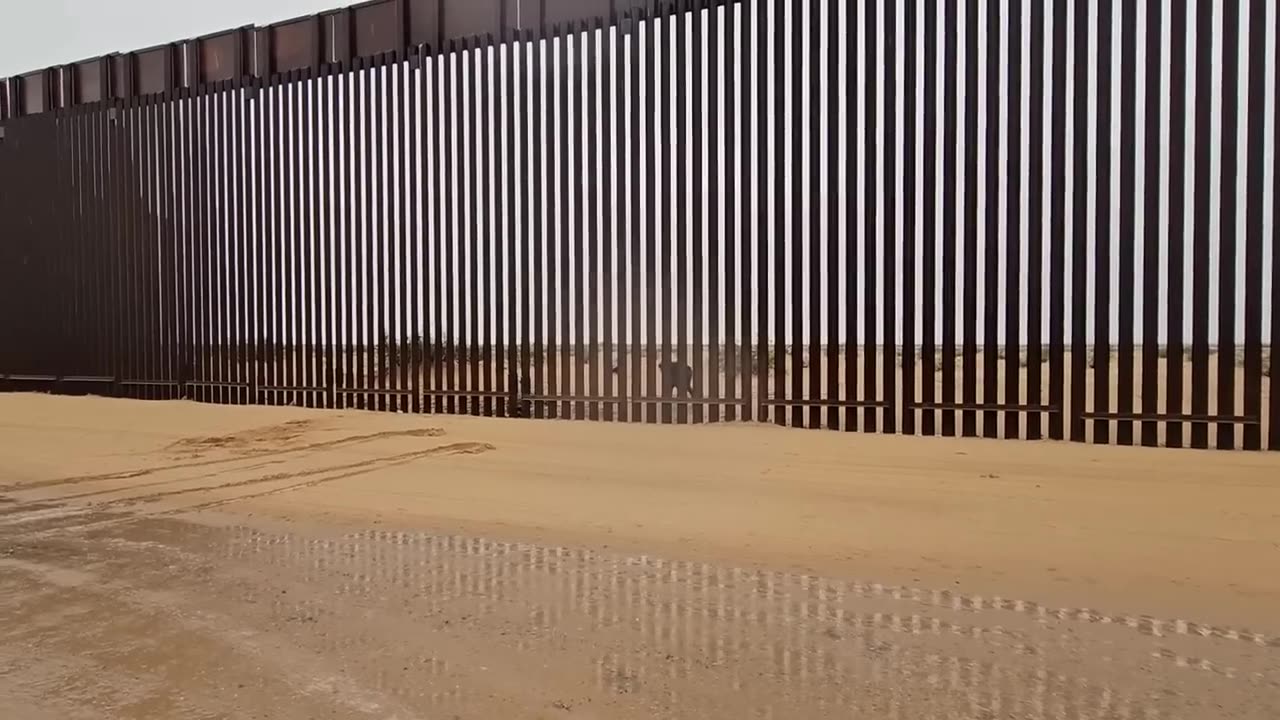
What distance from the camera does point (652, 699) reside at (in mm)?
1792

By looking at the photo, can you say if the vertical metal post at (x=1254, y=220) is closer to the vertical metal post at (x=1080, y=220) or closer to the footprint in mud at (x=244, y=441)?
the vertical metal post at (x=1080, y=220)

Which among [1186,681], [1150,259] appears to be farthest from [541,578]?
[1150,259]

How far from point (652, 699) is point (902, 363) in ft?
15.1

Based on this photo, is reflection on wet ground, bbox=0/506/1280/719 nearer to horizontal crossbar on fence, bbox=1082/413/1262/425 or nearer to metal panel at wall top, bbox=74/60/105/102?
horizontal crossbar on fence, bbox=1082/413/1262/425

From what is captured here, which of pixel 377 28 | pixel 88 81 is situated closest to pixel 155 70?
pixel 88 81

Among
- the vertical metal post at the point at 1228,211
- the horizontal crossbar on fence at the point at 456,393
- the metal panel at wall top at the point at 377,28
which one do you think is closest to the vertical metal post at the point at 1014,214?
the vertical metal post at the point at 1228,211

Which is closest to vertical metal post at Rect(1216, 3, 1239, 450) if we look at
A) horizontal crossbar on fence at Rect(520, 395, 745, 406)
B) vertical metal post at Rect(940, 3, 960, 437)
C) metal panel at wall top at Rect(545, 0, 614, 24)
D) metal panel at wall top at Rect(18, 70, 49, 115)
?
vertical metal post at Rect(940, 3, 960, 437)

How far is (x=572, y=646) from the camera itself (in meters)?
2.12

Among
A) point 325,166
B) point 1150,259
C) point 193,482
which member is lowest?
point 193,482

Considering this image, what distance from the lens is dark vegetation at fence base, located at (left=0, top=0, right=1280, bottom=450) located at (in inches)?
212

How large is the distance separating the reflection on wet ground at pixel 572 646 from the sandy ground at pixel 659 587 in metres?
0.01

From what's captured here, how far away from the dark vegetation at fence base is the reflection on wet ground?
371 centimetres

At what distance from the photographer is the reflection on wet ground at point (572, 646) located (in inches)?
70.0

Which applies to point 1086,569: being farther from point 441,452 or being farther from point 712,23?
point 712,23
